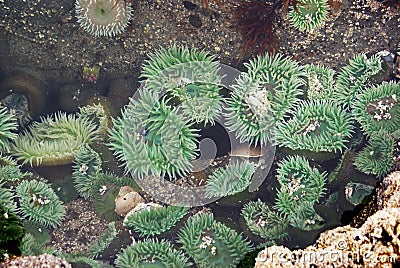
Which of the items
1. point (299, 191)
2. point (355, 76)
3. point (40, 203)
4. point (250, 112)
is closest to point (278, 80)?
point (250, 112)

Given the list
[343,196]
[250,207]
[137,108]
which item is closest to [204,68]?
[137,108]

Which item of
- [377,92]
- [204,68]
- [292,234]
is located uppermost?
[204,68]

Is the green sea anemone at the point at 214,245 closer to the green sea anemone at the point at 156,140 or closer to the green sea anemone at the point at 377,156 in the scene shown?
the green sea anemone at the point at 156,140

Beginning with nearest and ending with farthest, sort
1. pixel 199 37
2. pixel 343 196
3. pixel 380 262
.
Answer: pixel 380 262 < pixel 343 196 < pixel 199 37

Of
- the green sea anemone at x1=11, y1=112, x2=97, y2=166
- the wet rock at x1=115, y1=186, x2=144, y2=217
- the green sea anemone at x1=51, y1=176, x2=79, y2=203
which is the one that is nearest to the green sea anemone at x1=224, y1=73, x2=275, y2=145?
the wet rock at x1=115, y1=186, x2=144, y2=217

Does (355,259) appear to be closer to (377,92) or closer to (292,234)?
(292,234)

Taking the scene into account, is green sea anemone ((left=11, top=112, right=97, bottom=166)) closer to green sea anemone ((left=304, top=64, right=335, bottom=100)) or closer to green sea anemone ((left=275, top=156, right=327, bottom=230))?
green sea anemone ((left=275, top=156, right=327, bottom=230))
